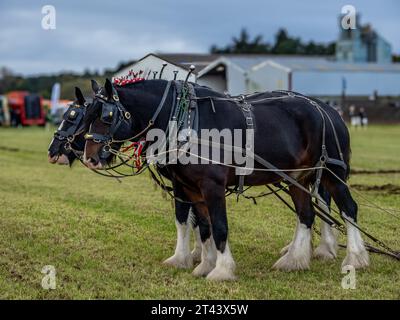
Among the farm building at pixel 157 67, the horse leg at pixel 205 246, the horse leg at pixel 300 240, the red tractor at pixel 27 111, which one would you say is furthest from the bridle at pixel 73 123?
the red tractor at pixel 27 111

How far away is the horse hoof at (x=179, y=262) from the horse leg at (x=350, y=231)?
178cm

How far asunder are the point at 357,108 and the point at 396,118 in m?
3.93

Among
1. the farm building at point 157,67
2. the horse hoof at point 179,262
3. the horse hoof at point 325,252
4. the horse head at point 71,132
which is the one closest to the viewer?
the horse head at point 71,132

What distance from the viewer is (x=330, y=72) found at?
Answer: 56938 mm

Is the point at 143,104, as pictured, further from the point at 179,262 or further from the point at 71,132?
the point at 179,262

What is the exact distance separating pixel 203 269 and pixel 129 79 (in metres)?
2.23

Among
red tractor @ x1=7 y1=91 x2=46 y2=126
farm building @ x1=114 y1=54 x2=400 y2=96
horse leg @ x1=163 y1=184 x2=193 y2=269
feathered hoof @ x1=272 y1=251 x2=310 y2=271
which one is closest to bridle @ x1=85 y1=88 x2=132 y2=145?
horse leg @ x1=163 y1=184 x2=193 y2=269

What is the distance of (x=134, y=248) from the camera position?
8648 mm

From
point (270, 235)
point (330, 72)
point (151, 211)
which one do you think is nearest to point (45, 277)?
point (270, 235)

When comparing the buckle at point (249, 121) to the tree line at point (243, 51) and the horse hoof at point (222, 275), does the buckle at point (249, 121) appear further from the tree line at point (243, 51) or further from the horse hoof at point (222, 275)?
the tree line at point (243, 51)

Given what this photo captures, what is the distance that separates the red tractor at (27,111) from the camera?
59.1 meters

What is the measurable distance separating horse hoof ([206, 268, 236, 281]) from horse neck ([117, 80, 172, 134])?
162cm

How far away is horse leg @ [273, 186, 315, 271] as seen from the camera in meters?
7.67
